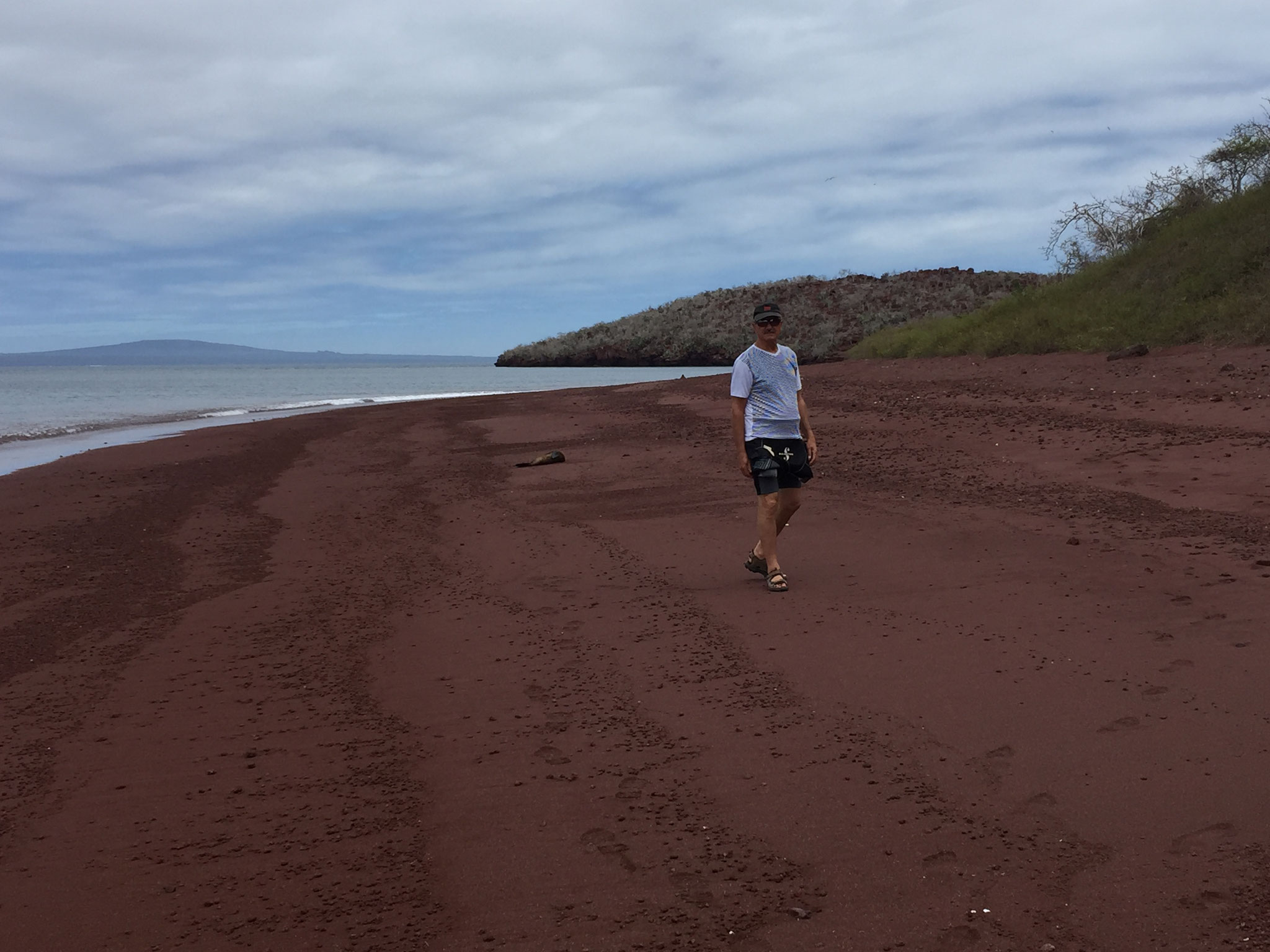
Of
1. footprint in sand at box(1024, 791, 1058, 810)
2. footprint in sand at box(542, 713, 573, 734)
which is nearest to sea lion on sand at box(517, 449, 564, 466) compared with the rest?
footprint in sand at box(542, 713, 573, 734)

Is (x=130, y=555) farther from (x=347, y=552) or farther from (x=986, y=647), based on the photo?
(x=986, y=647)

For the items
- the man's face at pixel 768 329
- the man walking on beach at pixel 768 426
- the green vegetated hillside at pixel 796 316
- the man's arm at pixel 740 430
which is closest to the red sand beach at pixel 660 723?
the man walking on beach at pixel 768 426

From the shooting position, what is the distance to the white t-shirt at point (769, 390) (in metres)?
7.72

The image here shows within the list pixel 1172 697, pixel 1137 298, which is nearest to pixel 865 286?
pixel 1137 298

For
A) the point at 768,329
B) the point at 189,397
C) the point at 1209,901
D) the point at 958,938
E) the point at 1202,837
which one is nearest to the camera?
the point at 958,938

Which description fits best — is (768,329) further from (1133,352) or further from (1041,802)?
(1133,352)

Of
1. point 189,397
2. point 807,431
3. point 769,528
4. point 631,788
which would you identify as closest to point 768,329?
point 807,431

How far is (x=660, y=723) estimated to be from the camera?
5.11 metres

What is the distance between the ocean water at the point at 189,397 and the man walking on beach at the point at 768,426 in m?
13.7

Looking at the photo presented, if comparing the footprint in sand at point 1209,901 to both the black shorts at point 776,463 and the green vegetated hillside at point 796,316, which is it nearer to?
the black shorts at point 776,463

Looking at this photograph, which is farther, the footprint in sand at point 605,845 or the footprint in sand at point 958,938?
the footprint in sand at point 605,845

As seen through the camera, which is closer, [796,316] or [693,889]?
[693,889]

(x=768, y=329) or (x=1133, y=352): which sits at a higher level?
(x=768, y=329)

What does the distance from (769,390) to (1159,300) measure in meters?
13.7
